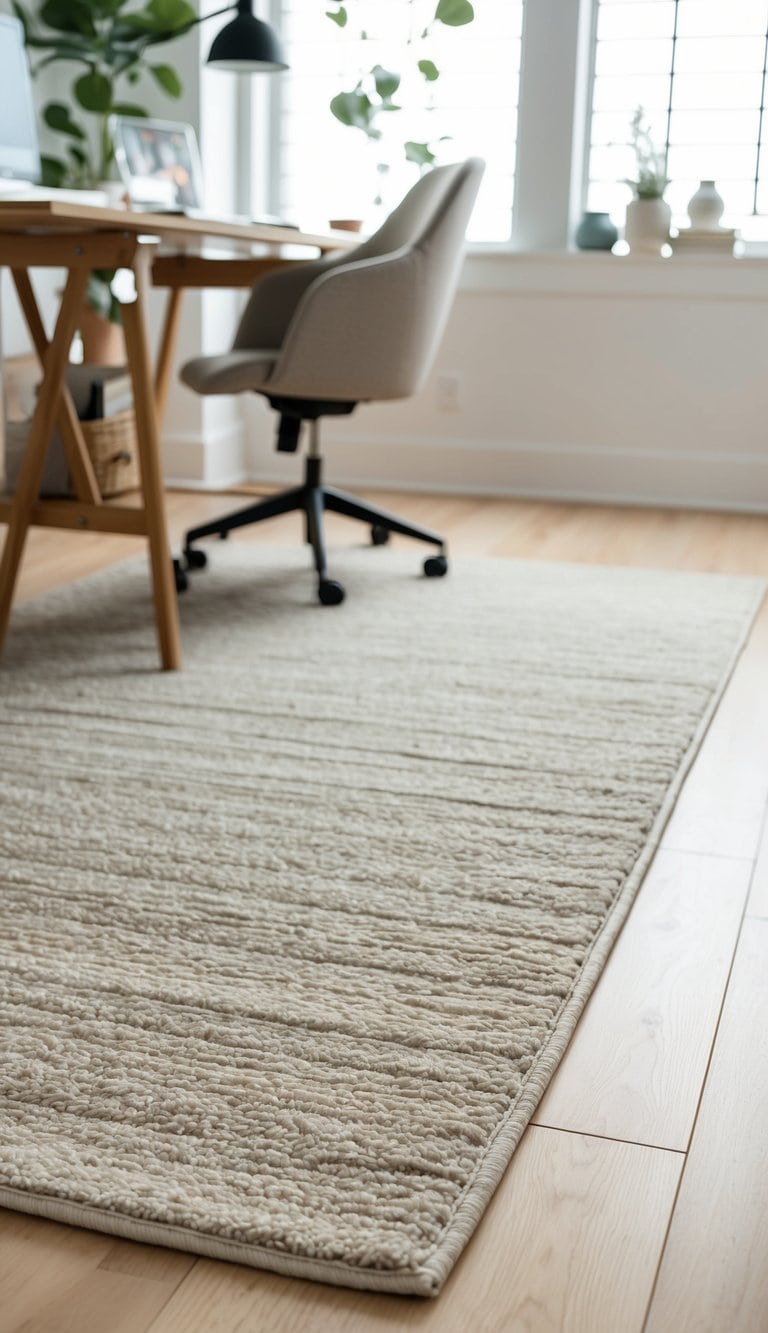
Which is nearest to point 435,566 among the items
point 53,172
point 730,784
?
point 730,784

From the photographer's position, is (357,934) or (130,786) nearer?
(357,934)

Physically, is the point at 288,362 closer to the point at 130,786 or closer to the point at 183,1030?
the point at 130,786

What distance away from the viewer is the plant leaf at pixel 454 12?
153 inches

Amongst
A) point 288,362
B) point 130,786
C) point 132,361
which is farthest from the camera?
point 288,362

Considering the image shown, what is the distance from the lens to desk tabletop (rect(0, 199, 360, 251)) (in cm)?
188

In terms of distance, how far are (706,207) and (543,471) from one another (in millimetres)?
856

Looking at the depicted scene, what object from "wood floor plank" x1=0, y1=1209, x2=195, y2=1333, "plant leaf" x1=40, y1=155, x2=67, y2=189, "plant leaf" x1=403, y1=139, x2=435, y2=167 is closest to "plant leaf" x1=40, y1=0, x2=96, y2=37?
"plant leaf" x1=40, y1=155, x2=67, y2=189

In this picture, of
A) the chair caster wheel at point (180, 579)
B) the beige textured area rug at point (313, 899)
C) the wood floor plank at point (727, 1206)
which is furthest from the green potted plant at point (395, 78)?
the wood floor plank at point (727, 1206)

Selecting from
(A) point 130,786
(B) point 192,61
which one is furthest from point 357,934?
(B) point 192,61

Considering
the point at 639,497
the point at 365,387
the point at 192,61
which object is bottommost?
the point at 639,497

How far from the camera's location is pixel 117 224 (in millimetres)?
2053

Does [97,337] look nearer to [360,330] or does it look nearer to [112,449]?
[112,449]

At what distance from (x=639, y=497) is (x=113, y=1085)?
10.6 feet

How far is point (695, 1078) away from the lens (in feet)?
3.63
